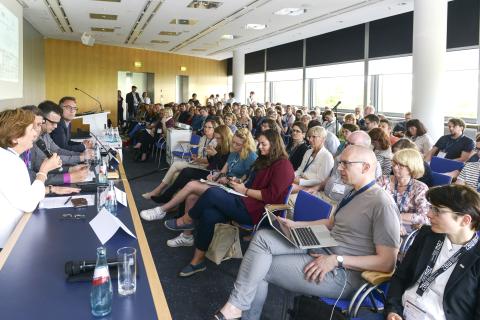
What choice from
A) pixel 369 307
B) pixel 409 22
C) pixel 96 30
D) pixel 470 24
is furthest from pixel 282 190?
pixel 96 30

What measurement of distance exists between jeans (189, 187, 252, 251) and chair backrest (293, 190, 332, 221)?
2.06 feet

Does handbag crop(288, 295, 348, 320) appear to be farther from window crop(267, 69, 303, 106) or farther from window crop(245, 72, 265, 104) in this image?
window crop(245, 72, 265, 104)

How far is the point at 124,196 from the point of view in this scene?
2715mm

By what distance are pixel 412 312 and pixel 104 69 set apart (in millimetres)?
17161

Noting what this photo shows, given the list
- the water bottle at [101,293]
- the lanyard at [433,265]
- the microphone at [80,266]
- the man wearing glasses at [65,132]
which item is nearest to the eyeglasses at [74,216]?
the microphone at [80,266]

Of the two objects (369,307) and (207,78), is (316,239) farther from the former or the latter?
(207,78)

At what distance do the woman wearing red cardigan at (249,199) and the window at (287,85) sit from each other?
11.2m

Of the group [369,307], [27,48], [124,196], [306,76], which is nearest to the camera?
[369,307]

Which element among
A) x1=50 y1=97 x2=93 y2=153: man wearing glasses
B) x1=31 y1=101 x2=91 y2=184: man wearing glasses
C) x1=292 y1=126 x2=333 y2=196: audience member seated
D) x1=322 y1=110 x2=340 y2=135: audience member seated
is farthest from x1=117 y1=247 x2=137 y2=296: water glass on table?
x1=322 y1=110 x2=340 y2=135: audience member seated

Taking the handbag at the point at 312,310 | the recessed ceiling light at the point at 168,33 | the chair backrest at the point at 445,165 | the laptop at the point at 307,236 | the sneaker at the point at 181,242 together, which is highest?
the recessed ceiling light at the point at 168,33

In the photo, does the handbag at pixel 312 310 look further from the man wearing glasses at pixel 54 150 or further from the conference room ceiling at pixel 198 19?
the conference room ceiling at pixel 198 19

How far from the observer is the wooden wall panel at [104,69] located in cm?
1580

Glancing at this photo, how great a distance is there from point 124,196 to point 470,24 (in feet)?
26.1

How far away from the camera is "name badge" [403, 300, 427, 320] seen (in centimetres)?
181
